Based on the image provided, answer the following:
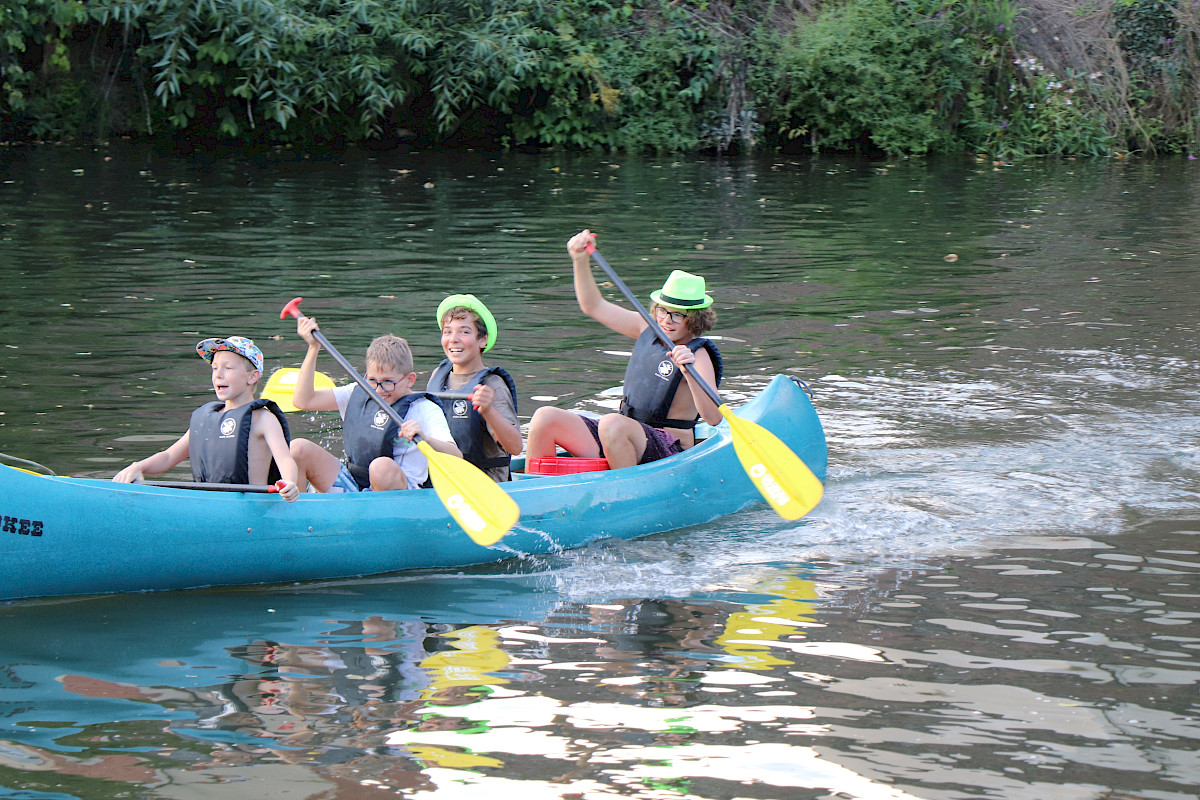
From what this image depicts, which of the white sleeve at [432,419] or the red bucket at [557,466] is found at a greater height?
the white sleeve at [432,419]

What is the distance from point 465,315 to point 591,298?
0.74 meters

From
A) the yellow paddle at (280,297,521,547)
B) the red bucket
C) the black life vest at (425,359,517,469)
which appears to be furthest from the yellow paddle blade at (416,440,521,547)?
the red bucket

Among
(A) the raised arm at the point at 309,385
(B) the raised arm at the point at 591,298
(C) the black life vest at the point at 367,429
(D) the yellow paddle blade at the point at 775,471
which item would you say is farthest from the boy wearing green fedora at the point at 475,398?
(D) the yellow paddle blade at the point at 775,471

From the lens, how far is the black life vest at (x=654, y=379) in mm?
5133

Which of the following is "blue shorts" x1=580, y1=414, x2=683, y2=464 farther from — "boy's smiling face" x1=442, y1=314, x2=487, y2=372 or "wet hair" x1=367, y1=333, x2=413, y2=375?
"wet hair" x1=367, y1=333, x2=413, y2=375

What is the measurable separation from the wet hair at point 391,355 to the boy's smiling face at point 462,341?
0.14 meters

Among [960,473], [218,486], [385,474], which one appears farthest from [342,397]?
[960,473]

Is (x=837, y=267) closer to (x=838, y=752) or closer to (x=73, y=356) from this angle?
(x=73, y=356)

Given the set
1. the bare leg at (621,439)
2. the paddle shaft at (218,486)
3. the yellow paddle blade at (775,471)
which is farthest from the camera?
the bare leg at (621,439)

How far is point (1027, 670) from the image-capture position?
358cm

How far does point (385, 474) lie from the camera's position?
4531 millimetres

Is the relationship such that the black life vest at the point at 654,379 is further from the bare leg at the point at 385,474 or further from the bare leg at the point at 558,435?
the bare leg at the point at 385,474

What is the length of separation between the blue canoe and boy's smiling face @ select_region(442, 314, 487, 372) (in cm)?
46

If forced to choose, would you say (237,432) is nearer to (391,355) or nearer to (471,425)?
(391,355)
